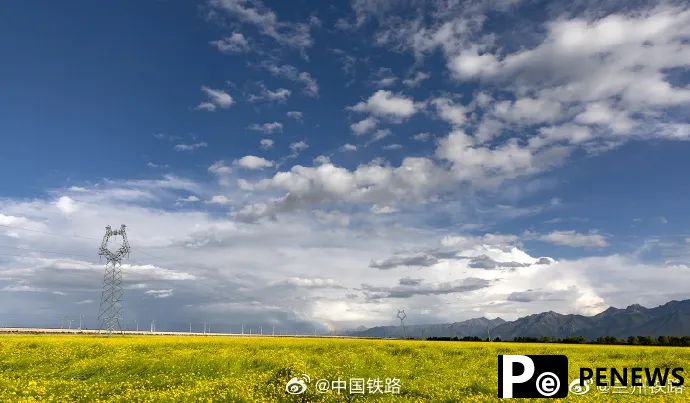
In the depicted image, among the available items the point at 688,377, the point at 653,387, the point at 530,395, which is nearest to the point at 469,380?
the point at 530,395

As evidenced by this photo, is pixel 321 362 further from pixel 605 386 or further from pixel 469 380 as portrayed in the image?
pixel 605 386

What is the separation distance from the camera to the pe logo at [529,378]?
29.2 metres

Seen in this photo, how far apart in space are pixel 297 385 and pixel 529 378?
15.0 m

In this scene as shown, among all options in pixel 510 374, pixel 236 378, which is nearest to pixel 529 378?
pixel 510 374

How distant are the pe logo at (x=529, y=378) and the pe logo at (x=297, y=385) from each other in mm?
12585

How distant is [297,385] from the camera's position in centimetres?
3291

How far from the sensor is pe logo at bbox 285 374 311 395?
3166 centimetres

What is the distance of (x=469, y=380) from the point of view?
1405 inches

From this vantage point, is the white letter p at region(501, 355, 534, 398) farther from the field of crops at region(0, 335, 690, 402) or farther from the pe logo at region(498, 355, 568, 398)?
the field of crops at region(0, 335, 690, 402)

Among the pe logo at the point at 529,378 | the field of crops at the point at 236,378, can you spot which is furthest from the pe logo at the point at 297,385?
the pe logo at the point at 529,378

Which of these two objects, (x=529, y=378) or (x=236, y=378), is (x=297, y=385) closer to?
(x=236, y=378)

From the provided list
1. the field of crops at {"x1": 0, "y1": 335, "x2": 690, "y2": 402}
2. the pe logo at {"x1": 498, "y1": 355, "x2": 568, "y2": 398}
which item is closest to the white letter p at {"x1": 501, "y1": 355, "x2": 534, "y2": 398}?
the pe logo at {"x1": 498, "y1": 355, "x2": 568, "y2": 398}

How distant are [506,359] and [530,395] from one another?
2.64m

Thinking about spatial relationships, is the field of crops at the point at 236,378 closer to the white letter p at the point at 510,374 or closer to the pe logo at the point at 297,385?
the pe logo at the point at 297,385
